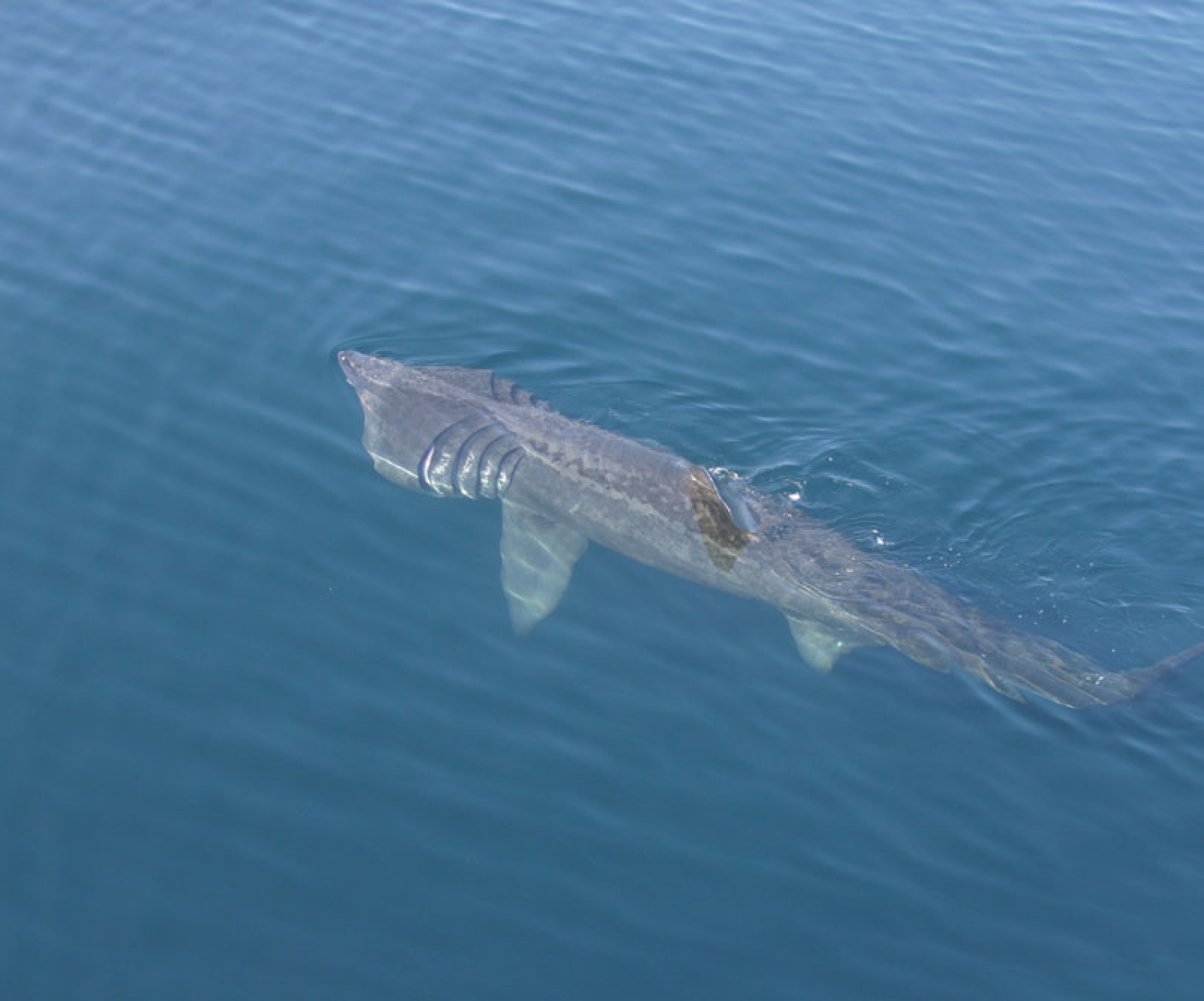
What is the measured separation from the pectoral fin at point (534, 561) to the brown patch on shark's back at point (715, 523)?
1.16 metres

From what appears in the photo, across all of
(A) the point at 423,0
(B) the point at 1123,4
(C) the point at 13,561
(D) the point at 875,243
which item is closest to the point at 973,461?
(D) the point at 875,243

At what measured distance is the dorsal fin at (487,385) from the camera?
40.6ft

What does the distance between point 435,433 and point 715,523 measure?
294 centimetres

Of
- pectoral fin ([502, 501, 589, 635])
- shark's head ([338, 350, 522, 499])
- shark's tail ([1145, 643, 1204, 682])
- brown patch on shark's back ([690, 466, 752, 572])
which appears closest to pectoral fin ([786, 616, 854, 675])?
brown patch on shark's back ([690, 466, 752, 572])

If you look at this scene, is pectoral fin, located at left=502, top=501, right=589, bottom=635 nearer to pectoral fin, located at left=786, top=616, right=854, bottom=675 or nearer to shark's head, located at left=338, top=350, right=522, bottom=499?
shark's head, located at left=338, top=350, right=522, bottom=499

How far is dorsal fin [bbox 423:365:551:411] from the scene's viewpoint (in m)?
12.4

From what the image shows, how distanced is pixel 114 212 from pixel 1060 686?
11.7 meters

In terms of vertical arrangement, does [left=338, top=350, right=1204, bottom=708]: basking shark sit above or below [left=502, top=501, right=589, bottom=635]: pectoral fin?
above

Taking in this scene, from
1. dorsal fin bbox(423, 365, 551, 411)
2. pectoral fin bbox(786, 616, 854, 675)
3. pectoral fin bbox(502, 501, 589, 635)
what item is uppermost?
dorsal fin bbox(423, 365, 551, 411)

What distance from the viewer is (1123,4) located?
73.0ft

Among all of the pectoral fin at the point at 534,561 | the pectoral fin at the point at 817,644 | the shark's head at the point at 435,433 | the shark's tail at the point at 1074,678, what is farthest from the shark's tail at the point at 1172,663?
the shark's head at the point at 435,433

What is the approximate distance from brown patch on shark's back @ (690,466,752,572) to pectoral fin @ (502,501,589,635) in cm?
116

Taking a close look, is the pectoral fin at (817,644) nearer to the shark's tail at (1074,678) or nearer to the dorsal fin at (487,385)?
the shark's tail at (1074,678)

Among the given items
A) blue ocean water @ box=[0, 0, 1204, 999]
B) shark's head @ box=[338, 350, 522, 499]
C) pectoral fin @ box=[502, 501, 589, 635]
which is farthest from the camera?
shark's head @ box=[338, 350, 522, 499]
